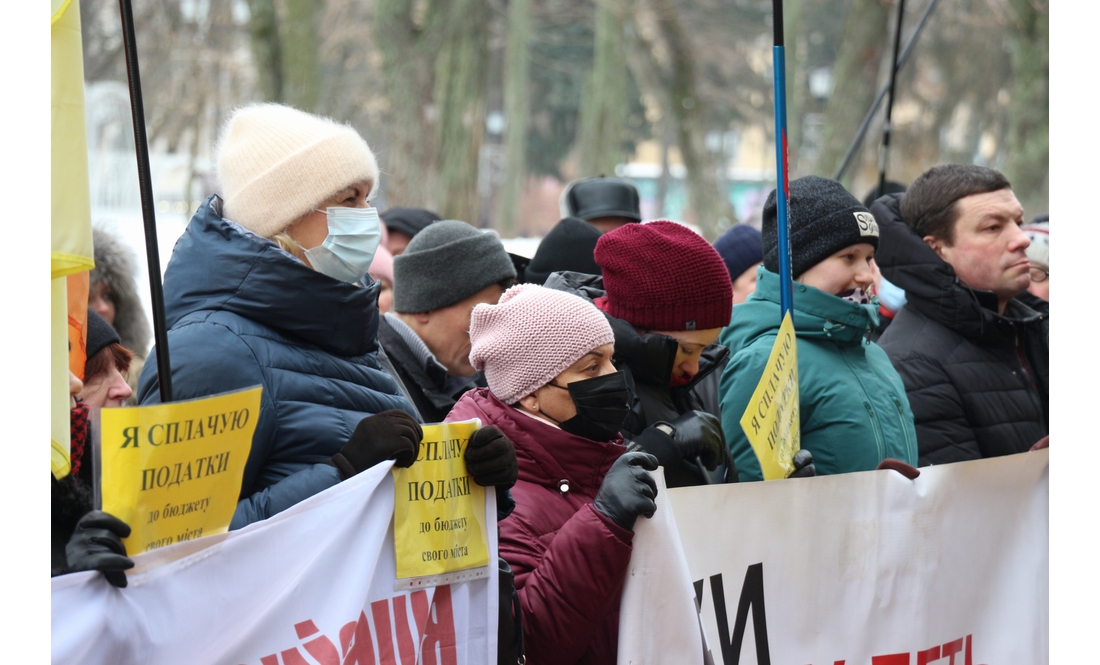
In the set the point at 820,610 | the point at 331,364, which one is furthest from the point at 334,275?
the point at 820,610

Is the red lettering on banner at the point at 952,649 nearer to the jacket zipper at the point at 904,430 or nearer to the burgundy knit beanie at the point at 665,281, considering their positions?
the jacket zipper at the point at 904,430

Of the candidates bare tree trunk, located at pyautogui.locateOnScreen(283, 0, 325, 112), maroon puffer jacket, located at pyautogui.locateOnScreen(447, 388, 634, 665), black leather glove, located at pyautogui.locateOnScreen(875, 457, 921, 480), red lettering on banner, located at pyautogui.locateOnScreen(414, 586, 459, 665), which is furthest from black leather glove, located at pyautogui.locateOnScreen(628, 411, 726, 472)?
bare tree trunk, located at pyautogui.locateOnScreen(283, 0, 325, 112)

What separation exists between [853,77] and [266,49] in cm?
700

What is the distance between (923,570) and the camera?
311cm

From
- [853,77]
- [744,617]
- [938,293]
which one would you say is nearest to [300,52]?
[853,77]

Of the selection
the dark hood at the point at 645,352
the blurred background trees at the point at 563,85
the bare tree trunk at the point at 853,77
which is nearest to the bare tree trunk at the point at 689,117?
the blurred background trees at the point at 563,85

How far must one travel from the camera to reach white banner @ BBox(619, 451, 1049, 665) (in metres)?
2.73

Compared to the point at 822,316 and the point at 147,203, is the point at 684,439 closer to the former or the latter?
the point at 822,316

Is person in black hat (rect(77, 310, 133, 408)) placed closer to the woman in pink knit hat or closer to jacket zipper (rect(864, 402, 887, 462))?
the woman in pink knit hat

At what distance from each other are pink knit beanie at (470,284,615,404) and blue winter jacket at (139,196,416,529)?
10.5 inches

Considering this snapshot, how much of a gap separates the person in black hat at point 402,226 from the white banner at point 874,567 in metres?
3.33

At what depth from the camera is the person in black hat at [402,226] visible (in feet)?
19.3

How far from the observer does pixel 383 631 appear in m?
2.28

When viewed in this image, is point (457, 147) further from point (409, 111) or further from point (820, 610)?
point (820, 610)
